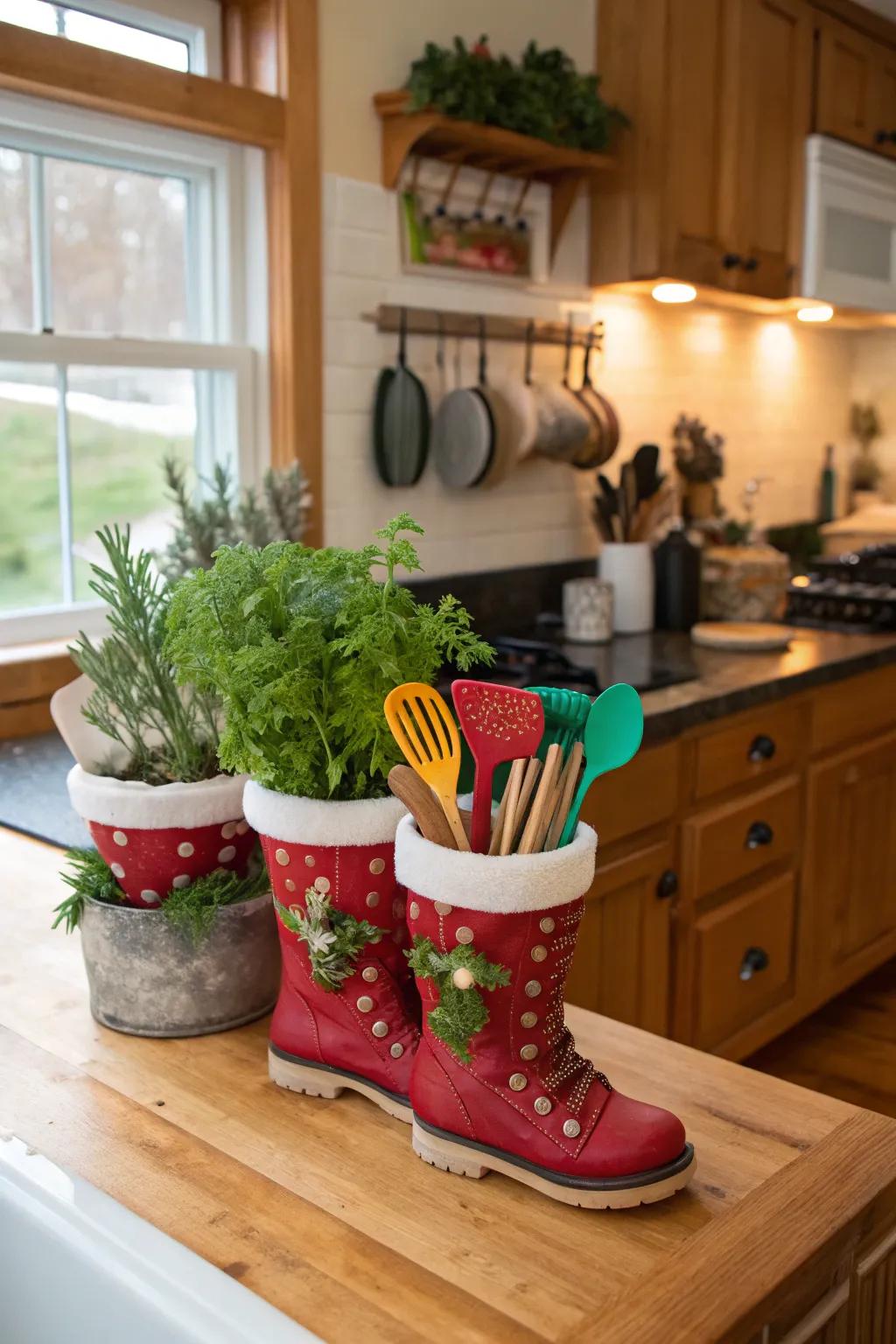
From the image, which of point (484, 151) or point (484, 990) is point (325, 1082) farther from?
point (484, 151)

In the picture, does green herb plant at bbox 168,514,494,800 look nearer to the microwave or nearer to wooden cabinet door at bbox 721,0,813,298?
→ wooden cabinet door at bbox 721,0,813,298

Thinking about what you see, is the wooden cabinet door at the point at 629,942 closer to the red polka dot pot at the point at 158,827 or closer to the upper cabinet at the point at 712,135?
the red polka dot pot at the point at 158,827

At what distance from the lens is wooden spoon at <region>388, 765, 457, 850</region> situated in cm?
86

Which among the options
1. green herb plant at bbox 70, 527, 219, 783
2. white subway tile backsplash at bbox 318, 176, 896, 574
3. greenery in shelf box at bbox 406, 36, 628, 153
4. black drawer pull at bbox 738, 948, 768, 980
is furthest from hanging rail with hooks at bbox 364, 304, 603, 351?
green herb plant at bbox 70, 527, 219, 783

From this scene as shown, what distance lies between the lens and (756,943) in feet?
8.67

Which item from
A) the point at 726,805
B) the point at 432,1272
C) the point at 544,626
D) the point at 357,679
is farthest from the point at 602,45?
the point at 432,1272

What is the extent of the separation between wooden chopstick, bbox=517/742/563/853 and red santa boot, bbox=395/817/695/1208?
0.02m

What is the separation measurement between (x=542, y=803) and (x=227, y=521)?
3.91 ft

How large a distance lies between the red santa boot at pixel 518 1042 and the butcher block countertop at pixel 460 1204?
0.03 meters

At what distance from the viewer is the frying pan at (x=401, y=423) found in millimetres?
2596

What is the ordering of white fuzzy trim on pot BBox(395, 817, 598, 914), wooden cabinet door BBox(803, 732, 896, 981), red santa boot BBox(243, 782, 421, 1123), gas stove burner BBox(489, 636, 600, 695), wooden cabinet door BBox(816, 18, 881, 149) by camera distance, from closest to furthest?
1. white fuzzy trim on pot BBox(395, 817, 598, 914)
2. red santa boot BBox(243, 782, 421, 1123)
3. gas stove burner BBox(489, 636, 600, 695)
4. wooden cabinet door BBox(803, 732, 896, 981)
5. wooden cabinet door BBox(816, 18, 881, 149)

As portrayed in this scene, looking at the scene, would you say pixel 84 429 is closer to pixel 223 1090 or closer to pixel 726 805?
pixel 726 805

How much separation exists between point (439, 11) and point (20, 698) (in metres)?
1.63

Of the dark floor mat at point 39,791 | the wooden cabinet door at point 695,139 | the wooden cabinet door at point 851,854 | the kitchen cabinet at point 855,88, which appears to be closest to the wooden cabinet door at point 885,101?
the kitchen cabinet at point 855,88
